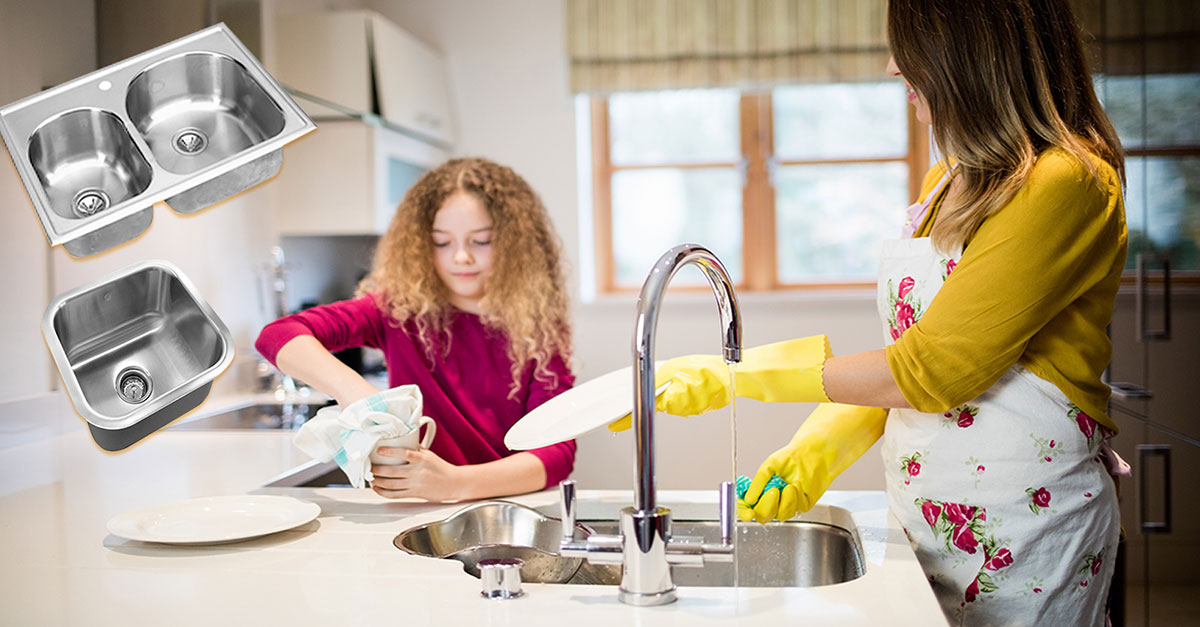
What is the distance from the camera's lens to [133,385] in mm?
1431

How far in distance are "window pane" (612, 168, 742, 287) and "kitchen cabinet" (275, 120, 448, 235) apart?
3.51 ft

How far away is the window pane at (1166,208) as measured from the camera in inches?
74.7

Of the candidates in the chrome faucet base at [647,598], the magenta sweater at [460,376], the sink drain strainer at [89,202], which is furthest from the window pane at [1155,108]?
the sink drain strainer at [89,202]

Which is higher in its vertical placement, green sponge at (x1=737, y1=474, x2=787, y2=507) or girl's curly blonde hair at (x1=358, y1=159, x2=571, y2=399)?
girl's curly blonde hair at (x1=358, y1=159, x2=571, y2=399)

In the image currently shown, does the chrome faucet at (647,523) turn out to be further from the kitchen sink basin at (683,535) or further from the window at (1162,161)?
the window at (1162,161)

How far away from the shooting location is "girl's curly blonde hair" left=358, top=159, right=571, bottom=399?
5.58 ft

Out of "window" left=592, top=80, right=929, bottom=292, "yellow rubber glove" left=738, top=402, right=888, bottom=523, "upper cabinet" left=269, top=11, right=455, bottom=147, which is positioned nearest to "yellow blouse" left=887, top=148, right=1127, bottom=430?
"yellow rubber glove" left=738, top=402, right=888, bottom=523

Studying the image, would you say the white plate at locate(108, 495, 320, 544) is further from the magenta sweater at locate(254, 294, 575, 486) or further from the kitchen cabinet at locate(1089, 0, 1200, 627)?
the kitchen cabinet at locate(1089, 0, 1200, 627)

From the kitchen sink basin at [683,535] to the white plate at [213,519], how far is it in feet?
0.56

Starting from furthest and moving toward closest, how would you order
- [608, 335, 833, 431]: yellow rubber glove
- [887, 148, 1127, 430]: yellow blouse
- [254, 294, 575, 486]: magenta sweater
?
[254, 294, 575, 486]: magenta sweater
[608, 335, 833, 431]: yellow rubber glove
[887, 148, 1127, 430]: yellow blouse

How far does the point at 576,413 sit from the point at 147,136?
2.37 feet

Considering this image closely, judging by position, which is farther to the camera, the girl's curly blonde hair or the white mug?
the girl's curly blonde hair

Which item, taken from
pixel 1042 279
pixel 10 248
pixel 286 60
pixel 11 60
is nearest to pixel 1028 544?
pixel 1042 279

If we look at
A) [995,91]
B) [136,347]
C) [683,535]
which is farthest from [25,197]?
[995,91]
